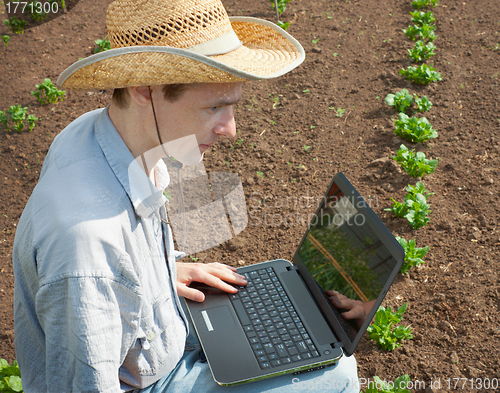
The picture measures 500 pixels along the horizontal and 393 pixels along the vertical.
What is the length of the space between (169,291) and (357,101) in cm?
345

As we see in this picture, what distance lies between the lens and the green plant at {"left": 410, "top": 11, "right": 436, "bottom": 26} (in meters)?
5.66

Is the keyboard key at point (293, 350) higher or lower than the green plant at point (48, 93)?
lower

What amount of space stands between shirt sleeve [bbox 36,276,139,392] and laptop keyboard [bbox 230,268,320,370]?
71 cm

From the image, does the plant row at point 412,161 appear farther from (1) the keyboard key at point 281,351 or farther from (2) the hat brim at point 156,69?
(2) the hat brim at point 156,69

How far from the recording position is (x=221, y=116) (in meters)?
1.72

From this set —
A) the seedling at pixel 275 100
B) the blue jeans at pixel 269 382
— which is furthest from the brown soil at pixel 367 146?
the blue jeans at pixel 269 382

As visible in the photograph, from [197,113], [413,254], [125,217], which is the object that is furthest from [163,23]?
[413,254]

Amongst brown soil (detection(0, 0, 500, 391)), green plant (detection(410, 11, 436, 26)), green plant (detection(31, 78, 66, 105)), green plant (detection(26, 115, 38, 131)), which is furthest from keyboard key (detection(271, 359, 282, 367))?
green plant (detection(410, 11, 436, 26))

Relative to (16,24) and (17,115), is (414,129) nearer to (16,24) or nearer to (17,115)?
(17,115)

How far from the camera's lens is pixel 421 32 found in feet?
17.6

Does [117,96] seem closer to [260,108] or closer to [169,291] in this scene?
[169,291]

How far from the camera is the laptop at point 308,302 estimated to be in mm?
1857

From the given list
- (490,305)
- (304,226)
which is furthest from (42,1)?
(490,305)

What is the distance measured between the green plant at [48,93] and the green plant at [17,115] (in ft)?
1.02
